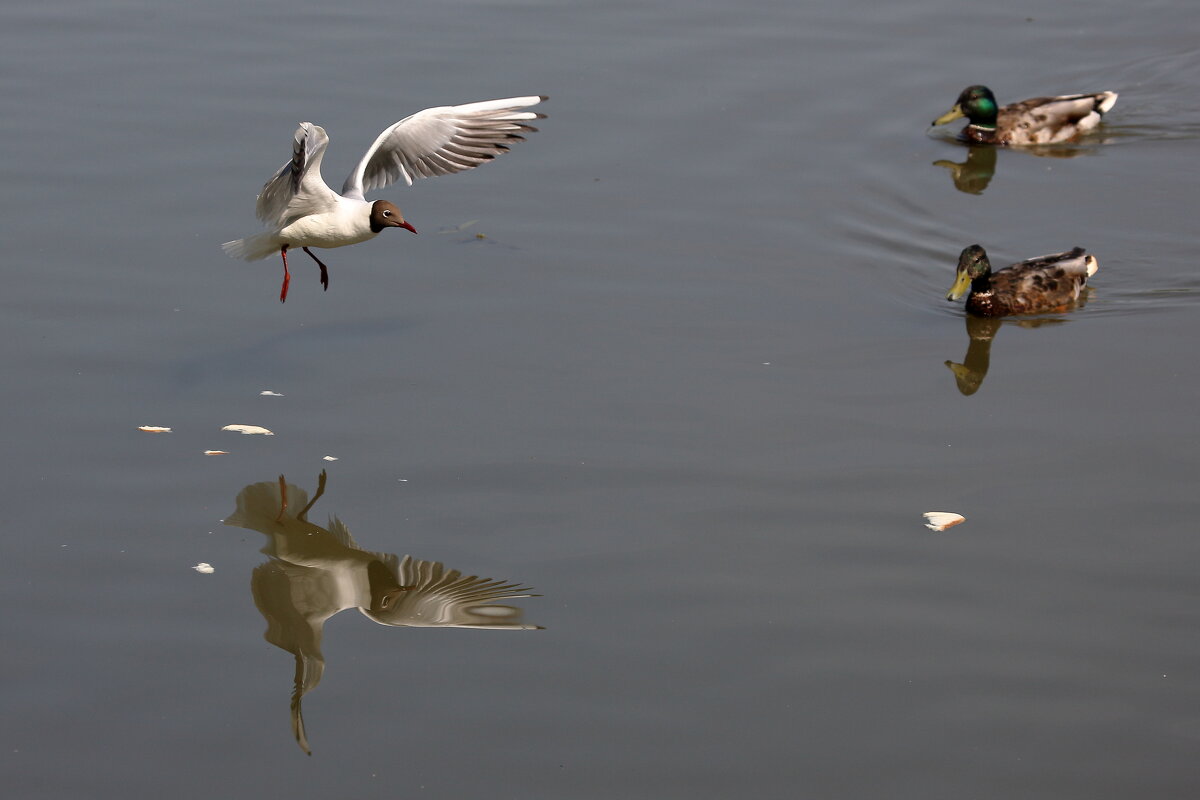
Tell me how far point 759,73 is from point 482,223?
14.1 ft

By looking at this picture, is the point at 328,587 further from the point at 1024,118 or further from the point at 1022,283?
the point at 1024,118

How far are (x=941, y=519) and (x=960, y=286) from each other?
11.0 ft

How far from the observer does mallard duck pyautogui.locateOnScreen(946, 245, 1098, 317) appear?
388 inches

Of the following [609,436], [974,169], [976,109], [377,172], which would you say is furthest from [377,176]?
[976,109]

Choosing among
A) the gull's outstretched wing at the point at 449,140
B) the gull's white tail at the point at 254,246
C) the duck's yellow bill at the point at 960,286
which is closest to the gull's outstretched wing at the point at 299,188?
the gull's white tail at the point at 254,246

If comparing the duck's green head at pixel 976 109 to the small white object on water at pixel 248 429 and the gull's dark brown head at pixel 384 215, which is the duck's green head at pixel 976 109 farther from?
the small white object on water at pixel 248 429

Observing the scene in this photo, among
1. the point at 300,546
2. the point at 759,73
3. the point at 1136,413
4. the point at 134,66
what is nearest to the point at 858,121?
the point at 759,73

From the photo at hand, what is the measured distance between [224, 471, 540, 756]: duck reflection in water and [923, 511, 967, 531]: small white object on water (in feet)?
6.55

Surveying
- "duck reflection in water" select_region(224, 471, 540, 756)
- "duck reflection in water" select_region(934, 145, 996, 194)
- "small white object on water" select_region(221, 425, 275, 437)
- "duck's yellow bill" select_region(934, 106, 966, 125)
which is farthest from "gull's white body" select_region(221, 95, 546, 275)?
"duck's yellow bill" select_region(934, 106, 966, 125)

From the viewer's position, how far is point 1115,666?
610 cm

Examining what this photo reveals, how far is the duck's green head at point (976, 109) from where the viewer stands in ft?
43.6

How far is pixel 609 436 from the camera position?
26.3 feet

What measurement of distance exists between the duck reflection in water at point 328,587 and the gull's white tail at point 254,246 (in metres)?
1.89

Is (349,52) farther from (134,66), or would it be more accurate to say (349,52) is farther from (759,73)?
(759,73)
